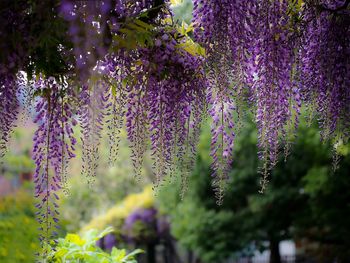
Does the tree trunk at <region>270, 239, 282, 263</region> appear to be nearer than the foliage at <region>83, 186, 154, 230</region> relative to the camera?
Yes

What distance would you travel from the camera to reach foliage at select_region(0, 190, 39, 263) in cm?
326

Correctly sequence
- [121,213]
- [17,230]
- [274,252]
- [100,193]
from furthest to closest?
[100,193], [121,213], [274,252], [17,230]

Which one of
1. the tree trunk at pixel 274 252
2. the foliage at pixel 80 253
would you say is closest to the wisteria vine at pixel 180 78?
the foliage at pixel 80 253

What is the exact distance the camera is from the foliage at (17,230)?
326 cm

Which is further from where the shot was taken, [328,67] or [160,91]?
[328,67]

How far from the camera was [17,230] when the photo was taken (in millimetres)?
3363

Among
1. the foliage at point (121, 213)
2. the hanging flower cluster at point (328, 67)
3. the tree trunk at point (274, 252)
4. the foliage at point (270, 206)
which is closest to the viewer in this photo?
the hanging flower cluster at point (328, 67)

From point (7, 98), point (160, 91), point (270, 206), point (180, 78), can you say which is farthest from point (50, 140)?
point (270, 206)

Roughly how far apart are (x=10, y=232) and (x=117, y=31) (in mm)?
1296

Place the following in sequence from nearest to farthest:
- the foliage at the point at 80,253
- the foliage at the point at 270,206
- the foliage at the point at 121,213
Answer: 1. the foliage at the point at 80,253
2. the foliage at the point at 270,206
3. the foliage at the point at 121,213

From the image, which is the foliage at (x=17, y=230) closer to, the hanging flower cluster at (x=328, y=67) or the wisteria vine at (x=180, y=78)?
the wisteria vine at (x=180, y=78)

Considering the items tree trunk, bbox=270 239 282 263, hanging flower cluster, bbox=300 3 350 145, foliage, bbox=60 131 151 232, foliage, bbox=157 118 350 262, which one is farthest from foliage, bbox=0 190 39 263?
foliage, bbox=60 131 151 232

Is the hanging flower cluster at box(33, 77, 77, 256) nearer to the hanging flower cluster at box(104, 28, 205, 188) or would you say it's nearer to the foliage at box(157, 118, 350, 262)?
the hanging flower cluster at box(104, 28, 205, 188)

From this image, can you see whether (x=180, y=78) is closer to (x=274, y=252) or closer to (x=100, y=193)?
(x=274, y=252)
